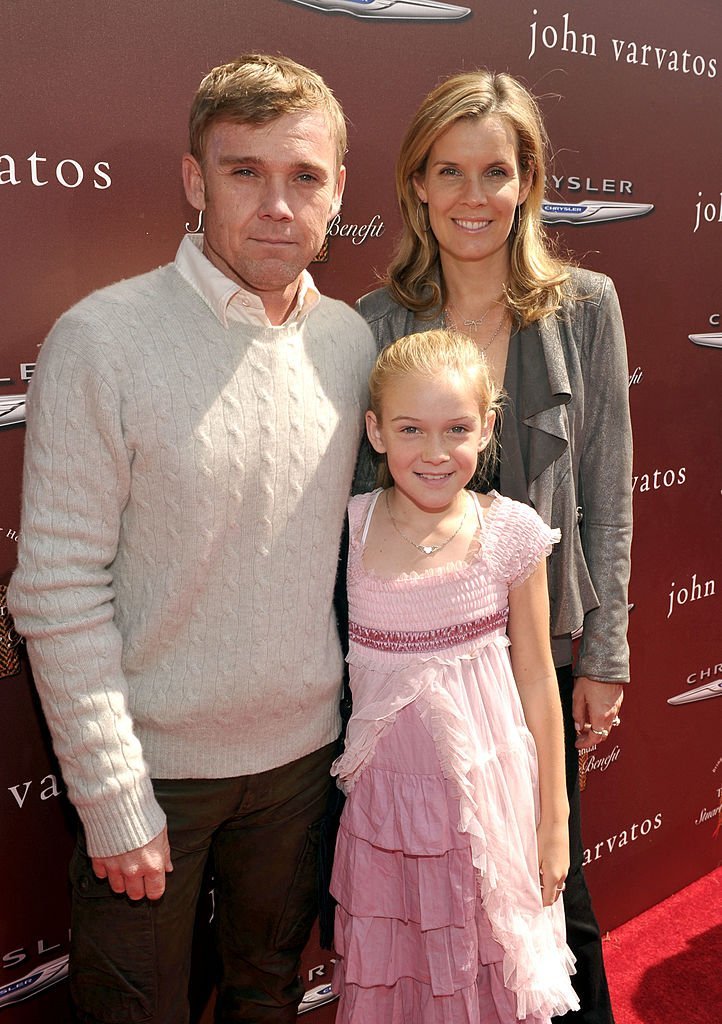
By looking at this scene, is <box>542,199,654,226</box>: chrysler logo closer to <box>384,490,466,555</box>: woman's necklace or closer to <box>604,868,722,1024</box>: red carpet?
<box>384,490,466,555</box>: woman's necklace

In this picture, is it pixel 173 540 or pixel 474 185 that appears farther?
pixel 474 185

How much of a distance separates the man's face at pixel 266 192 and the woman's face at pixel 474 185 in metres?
0.33

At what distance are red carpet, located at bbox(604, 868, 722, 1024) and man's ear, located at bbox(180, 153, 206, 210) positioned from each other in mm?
2286

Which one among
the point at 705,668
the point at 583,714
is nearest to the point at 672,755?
the point at 705,668

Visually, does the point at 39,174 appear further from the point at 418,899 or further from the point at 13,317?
the point at 418,899

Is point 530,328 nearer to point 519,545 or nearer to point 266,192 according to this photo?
point 519,545

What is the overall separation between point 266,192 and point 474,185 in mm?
476

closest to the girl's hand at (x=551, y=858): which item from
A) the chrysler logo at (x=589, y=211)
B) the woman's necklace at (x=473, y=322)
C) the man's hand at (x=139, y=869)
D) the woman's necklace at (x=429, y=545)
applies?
the woman's necklace at (x=429, y=545)

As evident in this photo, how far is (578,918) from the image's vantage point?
2.29 meters

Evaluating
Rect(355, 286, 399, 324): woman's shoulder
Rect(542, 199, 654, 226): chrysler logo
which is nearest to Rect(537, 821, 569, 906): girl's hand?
Rect(355, 286, 399, 324): woman's shoulder

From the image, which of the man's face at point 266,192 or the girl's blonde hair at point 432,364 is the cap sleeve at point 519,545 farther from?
the man's face at point 266,192

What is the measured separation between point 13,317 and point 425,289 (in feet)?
2.60

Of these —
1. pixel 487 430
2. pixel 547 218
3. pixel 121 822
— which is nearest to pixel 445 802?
pixel 121 822

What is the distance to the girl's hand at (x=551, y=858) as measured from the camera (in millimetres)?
1867
